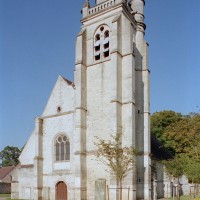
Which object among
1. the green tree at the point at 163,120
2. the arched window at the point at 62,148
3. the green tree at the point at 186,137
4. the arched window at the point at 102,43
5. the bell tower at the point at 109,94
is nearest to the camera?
the bell tower at the point at 109,94

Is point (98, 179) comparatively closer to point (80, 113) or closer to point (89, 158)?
point (89, 158)

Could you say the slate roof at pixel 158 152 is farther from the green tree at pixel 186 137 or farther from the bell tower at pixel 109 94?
the bell tower at pixel 109 94

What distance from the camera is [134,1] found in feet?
106

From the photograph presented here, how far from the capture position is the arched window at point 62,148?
89.0 feet

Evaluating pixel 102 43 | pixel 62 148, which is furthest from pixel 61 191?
pixel 102 43

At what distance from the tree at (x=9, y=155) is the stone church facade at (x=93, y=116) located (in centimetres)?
6138

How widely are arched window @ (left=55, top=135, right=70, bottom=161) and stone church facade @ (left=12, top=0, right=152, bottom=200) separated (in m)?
0.04

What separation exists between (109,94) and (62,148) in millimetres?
6879

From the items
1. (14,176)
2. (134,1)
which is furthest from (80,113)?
(134,1)

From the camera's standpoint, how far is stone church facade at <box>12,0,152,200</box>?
24641 mm

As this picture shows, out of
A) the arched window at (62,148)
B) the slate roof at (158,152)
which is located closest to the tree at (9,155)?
the slate roof at (158,152)

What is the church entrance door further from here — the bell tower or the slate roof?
the slate roof

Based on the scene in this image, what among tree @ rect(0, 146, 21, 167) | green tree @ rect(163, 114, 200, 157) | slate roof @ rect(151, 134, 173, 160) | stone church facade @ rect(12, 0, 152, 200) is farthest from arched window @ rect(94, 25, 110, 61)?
tree @ rect(0, 146, 21, 167)

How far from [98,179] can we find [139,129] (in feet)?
19.8
